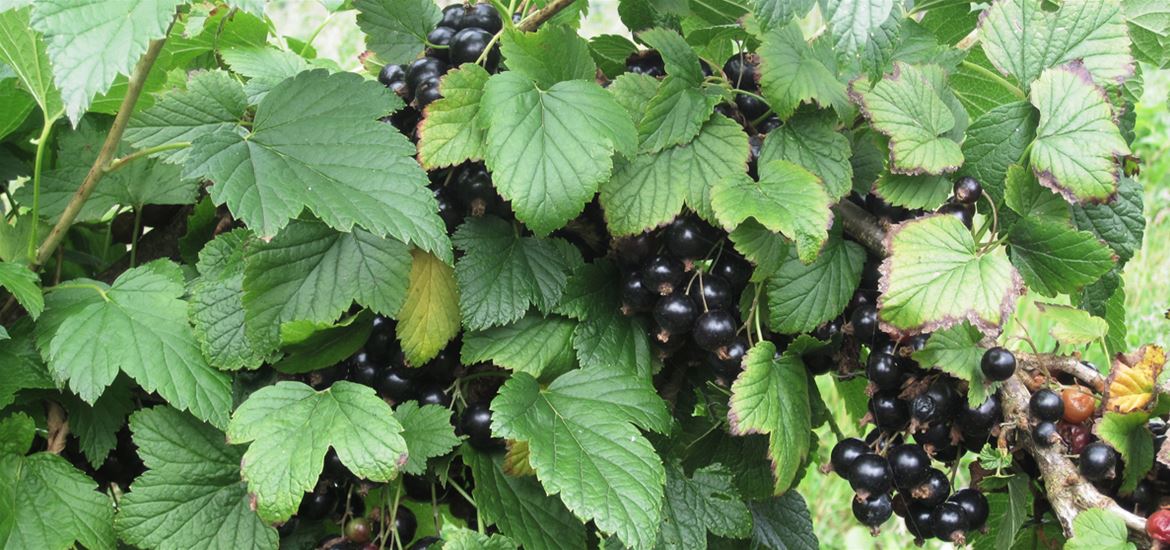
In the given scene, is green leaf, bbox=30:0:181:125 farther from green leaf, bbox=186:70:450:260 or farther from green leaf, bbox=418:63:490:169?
green leaf, bbox=418:63:490:169

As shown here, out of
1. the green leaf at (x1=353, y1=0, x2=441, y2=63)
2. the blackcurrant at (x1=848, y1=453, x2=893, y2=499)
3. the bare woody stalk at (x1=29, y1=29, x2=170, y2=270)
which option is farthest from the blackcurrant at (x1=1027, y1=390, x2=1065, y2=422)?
the bare woody stalk at (x1=29, y1=29, x2=170, y2=270)

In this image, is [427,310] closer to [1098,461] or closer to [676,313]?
[676,313]

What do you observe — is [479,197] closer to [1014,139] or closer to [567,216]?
[567,216]

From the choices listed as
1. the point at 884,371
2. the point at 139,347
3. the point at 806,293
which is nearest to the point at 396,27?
the point at 139,347

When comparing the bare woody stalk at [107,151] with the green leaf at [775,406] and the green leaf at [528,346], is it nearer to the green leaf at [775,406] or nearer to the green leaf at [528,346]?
the green leaf at [528,346]

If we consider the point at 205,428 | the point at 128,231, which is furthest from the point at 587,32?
the point at 205,428

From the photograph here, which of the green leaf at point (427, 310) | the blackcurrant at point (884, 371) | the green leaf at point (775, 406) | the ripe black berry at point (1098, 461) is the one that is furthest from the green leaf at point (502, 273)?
the ripe black berry at point (1098, 461)
